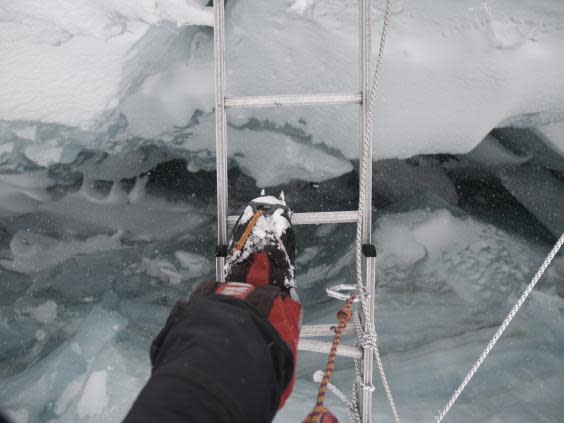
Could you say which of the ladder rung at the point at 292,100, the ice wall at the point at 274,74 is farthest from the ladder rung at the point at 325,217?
the ice wall at the point at 274,74

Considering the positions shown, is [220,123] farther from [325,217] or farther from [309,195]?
[309,195]

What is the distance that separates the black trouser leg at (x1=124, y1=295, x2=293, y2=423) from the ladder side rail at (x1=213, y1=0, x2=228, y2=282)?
1.50 feet

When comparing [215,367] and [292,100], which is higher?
[292,100]

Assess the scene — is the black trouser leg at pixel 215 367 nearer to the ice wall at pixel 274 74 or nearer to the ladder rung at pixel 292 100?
the ladder rung at pixel 292 100

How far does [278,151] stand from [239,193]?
334mm

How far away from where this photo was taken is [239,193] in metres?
2.18

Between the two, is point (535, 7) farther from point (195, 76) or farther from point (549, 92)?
point (195, 76)

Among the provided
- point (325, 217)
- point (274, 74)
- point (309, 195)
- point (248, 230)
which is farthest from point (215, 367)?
point (309, 195)

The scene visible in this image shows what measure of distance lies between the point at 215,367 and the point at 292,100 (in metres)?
0.74

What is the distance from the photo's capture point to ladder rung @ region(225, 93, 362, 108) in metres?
1.08

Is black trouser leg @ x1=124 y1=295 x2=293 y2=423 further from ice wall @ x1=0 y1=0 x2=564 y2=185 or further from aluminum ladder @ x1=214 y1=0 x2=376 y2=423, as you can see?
ice wall @ x1=0 y1=0 x2=564 y2=185

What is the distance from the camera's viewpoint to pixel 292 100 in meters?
1.08

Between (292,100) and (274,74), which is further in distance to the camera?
(274,74)

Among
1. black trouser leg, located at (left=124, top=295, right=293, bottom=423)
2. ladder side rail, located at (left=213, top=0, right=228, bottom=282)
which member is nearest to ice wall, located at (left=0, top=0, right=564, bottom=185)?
ladder side rail, located at (left=213, top=0, right=228, bottom=282)
